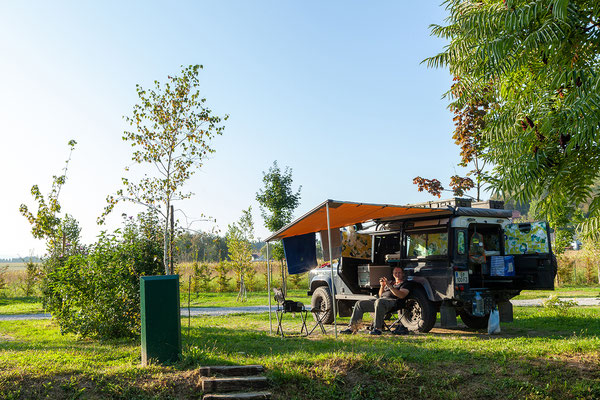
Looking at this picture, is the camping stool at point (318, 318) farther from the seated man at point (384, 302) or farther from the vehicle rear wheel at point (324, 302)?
the seated man at point (384, 302)

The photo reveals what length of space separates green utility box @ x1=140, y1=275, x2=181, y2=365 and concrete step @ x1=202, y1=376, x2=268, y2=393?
113 cm

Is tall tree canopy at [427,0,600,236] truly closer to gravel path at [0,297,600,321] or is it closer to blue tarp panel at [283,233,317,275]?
blue tarp panel at [283,233,317,275]

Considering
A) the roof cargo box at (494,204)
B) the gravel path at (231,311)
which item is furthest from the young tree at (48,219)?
the roof cargo box at (494,204)

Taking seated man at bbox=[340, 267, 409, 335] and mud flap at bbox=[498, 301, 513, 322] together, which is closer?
seated man at bbox=[340, 267, 409, 335]

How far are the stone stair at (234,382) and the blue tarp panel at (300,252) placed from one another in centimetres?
538

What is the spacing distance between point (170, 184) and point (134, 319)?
3.63 meters

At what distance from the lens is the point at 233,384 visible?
6.40m

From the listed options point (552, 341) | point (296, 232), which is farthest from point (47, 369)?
point (552, 341)

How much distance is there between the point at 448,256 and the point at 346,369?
395 cm

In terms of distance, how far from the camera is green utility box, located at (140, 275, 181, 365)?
725 cm

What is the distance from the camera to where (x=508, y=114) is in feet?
28.0

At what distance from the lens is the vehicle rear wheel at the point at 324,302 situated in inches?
473

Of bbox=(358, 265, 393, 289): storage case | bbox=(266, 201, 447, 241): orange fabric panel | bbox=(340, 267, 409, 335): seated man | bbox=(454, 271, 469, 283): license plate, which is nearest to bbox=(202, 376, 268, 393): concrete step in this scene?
bbox=(266, 201, 447, 241): orange fabric panel

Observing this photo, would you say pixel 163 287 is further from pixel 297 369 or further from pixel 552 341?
pixel 552 341
